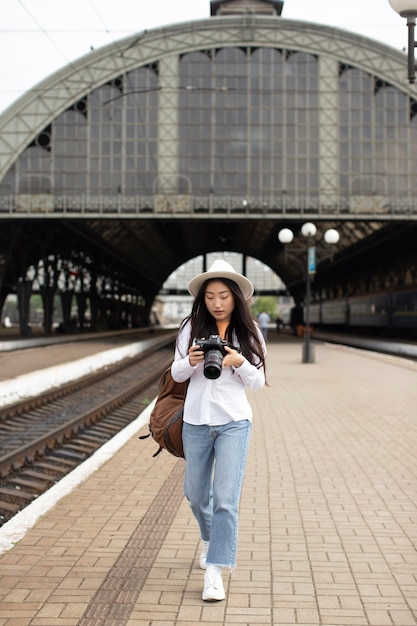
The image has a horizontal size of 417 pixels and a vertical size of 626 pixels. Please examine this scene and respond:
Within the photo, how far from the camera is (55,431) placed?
36.4 ft

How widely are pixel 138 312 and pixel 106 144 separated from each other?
48.7m

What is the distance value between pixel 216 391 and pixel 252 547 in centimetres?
151

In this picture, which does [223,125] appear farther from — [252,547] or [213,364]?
[213,364]

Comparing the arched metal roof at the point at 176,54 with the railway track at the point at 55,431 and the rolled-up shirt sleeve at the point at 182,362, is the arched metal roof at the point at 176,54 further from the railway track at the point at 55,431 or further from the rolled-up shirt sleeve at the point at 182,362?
the rolled-up shirt sleeve at the point at 182,362

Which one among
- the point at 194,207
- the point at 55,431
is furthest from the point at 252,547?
the point at 194,207

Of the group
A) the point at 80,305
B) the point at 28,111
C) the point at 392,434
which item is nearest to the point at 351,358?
the point at 392,434

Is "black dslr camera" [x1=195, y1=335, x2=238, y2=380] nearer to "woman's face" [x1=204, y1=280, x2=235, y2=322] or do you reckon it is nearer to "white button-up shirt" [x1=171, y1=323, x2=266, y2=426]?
"white button-up shirt" [x1=171, y1=323, x2=266, y2=426]

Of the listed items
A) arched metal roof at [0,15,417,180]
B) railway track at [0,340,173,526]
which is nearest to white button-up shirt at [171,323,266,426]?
railway track at [0,340,173,526]

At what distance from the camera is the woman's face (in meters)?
4.20

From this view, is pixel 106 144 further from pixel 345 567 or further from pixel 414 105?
pixel 345 567

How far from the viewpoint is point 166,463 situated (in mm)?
8125

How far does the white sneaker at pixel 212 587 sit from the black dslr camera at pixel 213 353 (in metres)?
1.15

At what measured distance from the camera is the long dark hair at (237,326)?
4.23m

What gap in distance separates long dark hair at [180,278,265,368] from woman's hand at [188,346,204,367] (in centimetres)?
28
